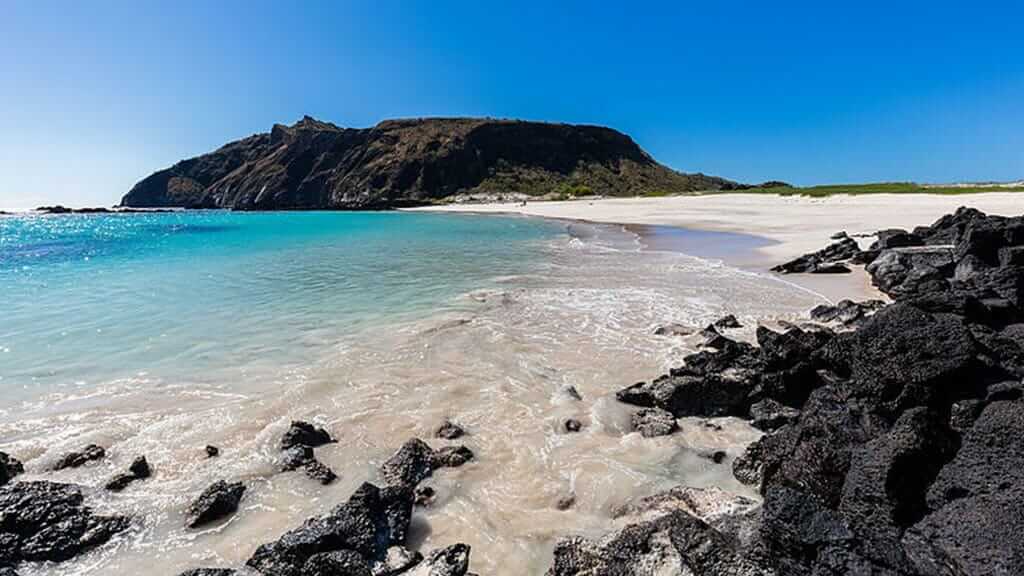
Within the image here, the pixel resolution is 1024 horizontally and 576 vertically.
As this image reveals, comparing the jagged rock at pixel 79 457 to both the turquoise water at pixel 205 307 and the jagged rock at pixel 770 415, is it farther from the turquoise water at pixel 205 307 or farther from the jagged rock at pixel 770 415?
the jagged rock at pixel 770 415

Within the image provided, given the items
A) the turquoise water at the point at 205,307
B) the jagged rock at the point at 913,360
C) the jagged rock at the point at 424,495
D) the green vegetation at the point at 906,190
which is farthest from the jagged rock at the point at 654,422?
the green vegetation at the point at 906,190

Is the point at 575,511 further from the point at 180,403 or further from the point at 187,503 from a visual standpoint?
the point at 180,403

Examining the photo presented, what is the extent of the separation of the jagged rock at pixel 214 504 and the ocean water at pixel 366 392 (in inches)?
3.9

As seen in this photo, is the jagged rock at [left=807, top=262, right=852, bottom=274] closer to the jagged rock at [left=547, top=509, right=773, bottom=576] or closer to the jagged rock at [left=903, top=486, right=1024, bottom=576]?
the jagged rock at [left=903, top=486, right=1024, bottom=576]

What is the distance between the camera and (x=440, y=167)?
138 m

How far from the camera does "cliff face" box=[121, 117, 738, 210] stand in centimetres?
13562

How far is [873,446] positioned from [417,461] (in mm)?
4335

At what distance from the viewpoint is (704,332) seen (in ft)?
33.2

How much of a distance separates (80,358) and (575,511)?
10.5m

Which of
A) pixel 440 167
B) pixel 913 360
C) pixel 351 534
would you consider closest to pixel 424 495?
pixel 351 534

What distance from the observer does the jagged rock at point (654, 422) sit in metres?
6.34

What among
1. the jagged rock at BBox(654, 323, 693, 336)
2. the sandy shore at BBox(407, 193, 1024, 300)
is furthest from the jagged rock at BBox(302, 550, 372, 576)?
the sandy shore at BBox(407, 193, 1024, 300)

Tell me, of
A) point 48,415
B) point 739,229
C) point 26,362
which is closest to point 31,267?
point 26,362

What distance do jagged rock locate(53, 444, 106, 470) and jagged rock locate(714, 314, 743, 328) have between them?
10.3 m
